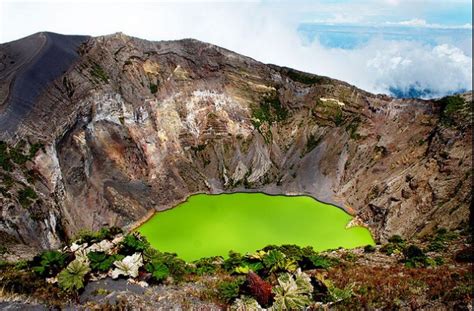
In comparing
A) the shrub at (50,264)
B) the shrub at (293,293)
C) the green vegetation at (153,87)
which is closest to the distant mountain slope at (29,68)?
the green vegetation at (153,87)

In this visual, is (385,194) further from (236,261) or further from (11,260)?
(11,260)

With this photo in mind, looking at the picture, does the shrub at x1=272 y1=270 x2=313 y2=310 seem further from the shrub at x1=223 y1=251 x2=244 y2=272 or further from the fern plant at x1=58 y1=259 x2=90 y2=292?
the fern plant at x1=58 y1=259 x2=90 y2=292

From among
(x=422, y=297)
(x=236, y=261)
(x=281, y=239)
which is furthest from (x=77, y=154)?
(x=422, y=297)

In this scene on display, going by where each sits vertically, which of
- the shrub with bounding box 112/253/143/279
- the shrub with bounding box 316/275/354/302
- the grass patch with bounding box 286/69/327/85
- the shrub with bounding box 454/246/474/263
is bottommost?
the shrub with bounding box 454/246/474/263

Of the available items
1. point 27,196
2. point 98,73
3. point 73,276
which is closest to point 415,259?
point 73,276

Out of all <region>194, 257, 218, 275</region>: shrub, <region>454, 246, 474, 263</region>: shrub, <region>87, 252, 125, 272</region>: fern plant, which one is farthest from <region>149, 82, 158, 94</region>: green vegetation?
<region>454, 246, 474, 263</region>: shrub

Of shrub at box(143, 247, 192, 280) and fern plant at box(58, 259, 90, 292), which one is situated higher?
fern plant at box(58, 259, 90, 292)

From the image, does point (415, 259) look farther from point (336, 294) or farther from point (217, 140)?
point (217, 140)
